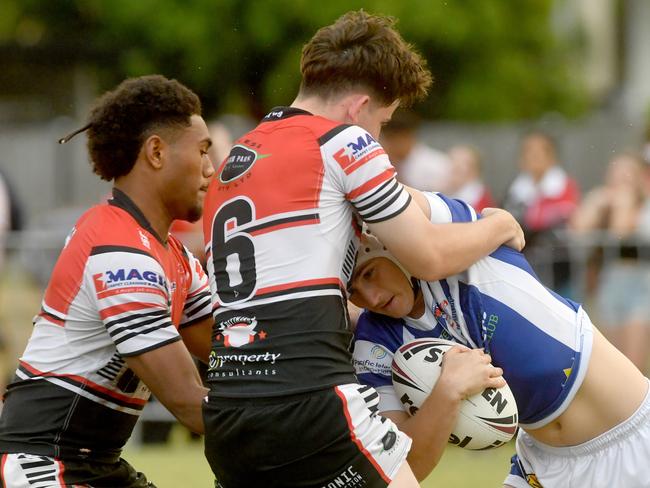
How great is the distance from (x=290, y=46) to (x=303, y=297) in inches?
779

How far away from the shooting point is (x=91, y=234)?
435 centimetres

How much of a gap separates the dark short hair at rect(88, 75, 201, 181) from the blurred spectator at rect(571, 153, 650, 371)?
19.6ft

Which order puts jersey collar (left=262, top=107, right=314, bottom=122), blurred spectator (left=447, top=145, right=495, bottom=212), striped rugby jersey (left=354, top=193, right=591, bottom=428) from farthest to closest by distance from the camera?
blurred spectator (left=447, top=145, right=495, bottom=212) → striped rugby jersey (left=354, top=193, right=591, bottom=428) → jersey collar (left=262, top=107, right=314, bottom=122)

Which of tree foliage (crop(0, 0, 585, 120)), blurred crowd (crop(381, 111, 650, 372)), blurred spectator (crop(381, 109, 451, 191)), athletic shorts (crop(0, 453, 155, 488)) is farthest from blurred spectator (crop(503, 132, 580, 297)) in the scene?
tree foliage (crop(0, 0, 585, 120))

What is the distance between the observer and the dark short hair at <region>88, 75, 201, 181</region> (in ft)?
15.0

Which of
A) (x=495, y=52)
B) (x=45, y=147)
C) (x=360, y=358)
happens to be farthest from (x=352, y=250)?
(x=495, y=52)

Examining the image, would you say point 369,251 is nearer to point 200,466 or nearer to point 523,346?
point 523,346

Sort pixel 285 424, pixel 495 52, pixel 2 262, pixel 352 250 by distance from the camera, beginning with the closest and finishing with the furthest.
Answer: pixel 285 424 < pixel 352 250 < pixel 2 262 < pixel 495 52

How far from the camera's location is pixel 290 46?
2312 centimetres

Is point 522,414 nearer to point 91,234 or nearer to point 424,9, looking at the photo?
point 91,234

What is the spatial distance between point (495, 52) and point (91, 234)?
22.9m

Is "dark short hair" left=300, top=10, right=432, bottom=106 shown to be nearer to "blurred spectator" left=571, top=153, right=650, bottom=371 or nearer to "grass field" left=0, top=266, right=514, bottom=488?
"grass field" left=0, top=266, right=514, bottom=488

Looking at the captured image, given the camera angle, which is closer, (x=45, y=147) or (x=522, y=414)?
(x=522, y=414)

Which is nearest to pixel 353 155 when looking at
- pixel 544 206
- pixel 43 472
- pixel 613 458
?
pixel 613 458
